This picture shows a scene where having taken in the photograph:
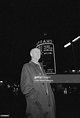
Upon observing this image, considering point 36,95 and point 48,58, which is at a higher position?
point 48,58

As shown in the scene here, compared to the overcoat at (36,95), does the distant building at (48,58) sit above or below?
above

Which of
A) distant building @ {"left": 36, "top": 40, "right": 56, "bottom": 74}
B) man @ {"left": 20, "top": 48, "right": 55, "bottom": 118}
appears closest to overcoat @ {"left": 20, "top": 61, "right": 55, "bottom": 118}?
man @ {"left": 20, "top": 48, "right": 55, "bottom": 118}

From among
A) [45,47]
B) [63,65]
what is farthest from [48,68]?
[63,65]

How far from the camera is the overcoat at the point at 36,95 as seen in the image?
2.22 metres

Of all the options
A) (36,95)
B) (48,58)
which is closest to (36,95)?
(36,95)

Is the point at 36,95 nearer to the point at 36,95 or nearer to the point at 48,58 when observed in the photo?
the point at 36,95

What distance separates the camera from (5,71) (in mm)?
19312

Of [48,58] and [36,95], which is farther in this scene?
[48,58]

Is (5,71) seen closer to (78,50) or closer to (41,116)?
(78,50)

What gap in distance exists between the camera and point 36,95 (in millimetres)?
2205

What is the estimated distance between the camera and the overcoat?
7.27 feet

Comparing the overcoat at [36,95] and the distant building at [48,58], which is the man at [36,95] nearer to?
the overcoat at [36,95]

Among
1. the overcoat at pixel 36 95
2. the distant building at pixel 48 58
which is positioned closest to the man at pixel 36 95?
the overcoat at pixel 36 95

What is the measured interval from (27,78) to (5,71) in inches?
683
